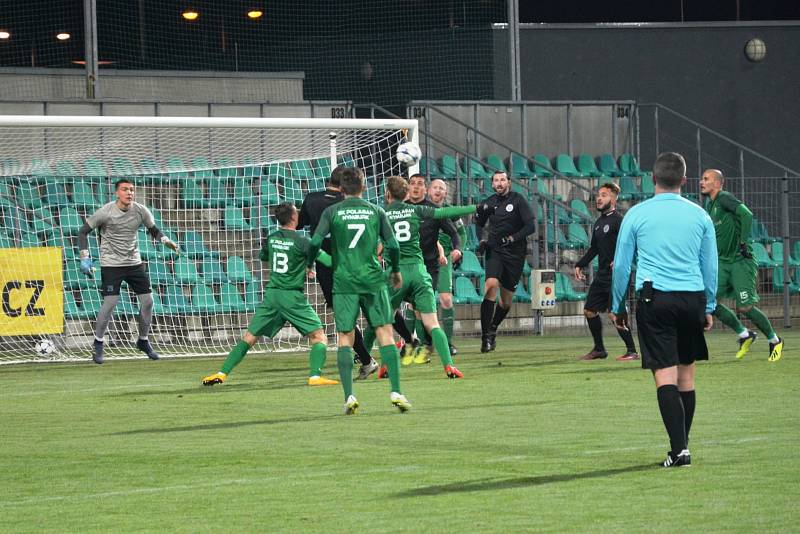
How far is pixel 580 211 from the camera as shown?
22719 mm

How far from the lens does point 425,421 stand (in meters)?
9.62

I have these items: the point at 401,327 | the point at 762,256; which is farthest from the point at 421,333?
the point at 762,256

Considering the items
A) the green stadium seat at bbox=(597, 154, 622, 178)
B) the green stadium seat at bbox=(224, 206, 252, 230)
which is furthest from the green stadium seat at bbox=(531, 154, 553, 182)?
the green stadium seat at bbox=(224, 206, 252, 230)

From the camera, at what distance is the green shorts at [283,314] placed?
502 inches

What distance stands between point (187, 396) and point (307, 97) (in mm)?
15557

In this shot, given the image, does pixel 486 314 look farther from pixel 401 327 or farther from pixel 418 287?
pixel 418 287

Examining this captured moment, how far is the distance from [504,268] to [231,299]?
161 inches

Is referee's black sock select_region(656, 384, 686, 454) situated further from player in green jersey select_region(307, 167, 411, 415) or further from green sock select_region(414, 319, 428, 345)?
green sock select_region(414, 319, 428, 345)

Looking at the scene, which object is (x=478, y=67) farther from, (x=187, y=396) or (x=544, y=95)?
(x=187, y=396)

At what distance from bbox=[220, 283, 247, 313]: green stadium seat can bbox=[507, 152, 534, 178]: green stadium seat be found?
629 centimetres

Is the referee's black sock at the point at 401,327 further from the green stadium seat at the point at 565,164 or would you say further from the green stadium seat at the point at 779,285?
the green stadium seat at the point at 565,164

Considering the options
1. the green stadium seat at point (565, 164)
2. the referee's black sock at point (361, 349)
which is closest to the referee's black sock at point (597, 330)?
the referee's black sock at point (361, 349)

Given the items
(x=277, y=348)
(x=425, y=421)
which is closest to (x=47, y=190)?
(x=277, y=348)

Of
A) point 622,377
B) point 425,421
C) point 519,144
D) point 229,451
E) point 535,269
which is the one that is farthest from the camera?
point 519,144
